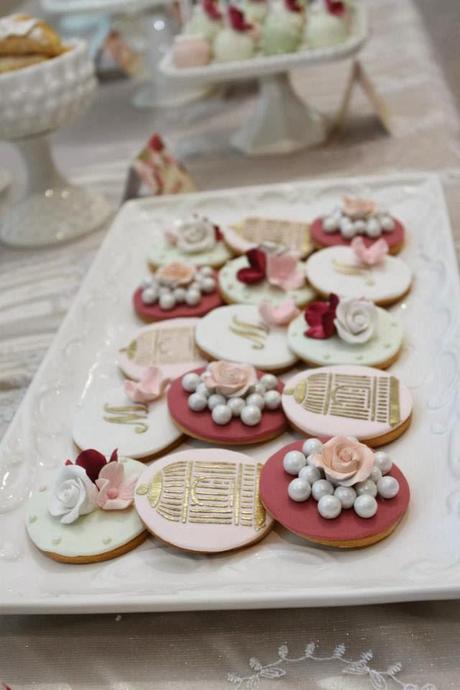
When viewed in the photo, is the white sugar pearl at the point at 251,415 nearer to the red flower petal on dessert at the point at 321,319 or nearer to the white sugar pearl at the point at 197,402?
the white sugar pearl at the point at 197,402

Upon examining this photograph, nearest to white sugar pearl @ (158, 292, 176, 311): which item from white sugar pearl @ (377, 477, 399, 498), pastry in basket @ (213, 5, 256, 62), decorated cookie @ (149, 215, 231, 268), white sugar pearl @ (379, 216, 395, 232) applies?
decorated cookie @ (149, 215, 231, 268)

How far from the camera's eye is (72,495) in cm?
63

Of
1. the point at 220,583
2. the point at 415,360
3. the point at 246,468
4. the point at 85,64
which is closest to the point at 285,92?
the point at 85,64

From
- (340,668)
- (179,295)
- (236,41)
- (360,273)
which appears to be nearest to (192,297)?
(179,295)

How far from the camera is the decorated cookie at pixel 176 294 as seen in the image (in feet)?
3.12

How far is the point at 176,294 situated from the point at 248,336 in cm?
15

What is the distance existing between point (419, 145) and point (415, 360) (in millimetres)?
834

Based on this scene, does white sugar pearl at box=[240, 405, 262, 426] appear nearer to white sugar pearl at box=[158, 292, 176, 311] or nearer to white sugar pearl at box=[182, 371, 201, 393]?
white sugar pearl at box=[182, 371, 201, 393]

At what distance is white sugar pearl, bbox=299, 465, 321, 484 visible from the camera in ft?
2.03

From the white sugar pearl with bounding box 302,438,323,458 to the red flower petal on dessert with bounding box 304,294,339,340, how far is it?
20 centimetres

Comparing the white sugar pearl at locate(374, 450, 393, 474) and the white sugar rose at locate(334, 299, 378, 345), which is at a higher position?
the white sugar pearl at locate(374, 450, 393, 474)

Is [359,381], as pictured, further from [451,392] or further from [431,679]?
[431,679]

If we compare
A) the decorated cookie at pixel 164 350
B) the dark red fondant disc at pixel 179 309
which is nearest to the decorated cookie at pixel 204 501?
the decorated cookie at pixel 164 350

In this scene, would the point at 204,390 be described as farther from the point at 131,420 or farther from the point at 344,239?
the point at 344,239
